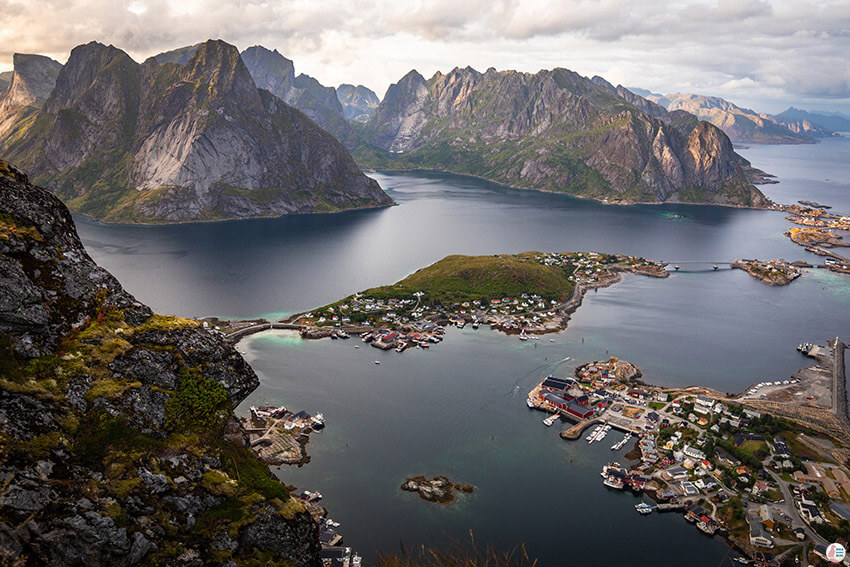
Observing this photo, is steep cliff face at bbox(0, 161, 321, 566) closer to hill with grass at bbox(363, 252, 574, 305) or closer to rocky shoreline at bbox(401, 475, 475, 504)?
rocky shoreline at bbox(401, 475, 475, 504)

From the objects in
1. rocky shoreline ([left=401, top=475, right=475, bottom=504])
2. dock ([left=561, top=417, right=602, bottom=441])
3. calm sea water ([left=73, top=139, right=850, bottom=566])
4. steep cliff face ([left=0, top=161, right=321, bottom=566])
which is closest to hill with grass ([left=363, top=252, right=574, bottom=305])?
calm sea water ([left=73, top=139, right=850, bottom=566])

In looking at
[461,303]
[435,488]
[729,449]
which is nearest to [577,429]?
[729,449]

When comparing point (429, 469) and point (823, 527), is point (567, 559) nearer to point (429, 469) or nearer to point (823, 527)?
point (429, 469)

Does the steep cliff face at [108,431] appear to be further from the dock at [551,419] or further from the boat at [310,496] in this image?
the dock at [551,419]

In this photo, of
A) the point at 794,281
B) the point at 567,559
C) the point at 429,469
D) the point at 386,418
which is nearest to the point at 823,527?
the point at 567,559

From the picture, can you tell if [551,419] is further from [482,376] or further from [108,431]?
[108,431]

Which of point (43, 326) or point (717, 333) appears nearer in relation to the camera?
point (43, 326)
